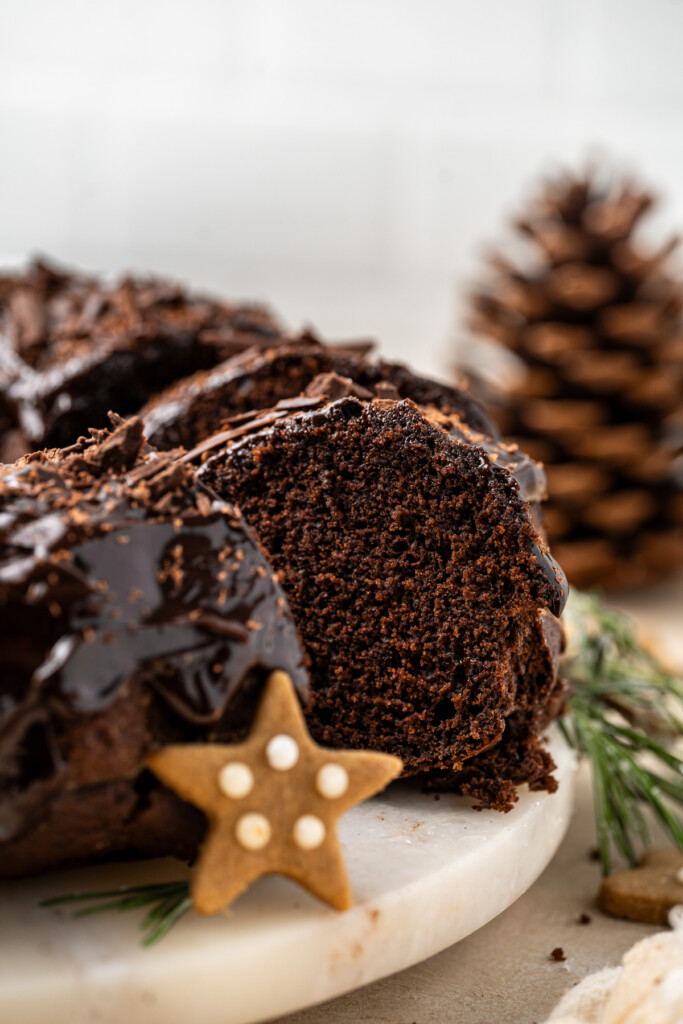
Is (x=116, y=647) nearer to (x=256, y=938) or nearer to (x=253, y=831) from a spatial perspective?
(x=253, y=831)

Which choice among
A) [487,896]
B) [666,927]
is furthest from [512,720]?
[666,927]

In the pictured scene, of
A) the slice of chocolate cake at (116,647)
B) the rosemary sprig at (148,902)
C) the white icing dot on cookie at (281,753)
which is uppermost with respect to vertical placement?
the slice of chocolate cake at (116,647)

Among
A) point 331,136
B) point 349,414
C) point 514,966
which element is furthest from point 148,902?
point 331,136

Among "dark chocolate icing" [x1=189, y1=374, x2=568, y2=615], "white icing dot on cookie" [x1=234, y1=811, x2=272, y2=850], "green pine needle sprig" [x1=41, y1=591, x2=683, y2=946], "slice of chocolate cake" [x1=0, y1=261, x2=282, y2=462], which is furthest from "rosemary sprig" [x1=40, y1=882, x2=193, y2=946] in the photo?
"slice of chocolate cake" [x1=0, y1=261, x2=282, y2=462]

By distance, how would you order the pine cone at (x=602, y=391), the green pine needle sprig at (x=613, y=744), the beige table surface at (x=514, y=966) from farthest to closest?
the pine cone at (x=602, y=391) → the beige table surface at (x=514, y=966) → the green pine needle sprig at (x=613, y=744)

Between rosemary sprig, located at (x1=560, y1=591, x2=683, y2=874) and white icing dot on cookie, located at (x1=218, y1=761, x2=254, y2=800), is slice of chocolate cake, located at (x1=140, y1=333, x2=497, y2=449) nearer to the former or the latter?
rosemary sprig, located at (x1=560, y1=591, x2=683, y2=874)

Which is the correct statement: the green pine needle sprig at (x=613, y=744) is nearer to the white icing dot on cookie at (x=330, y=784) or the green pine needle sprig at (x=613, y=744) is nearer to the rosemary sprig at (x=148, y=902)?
the rosemary sprig at (x=148, y=902)

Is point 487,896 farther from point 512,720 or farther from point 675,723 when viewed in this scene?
point 675,723

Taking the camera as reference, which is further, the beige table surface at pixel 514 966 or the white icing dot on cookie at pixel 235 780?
the beige table surface at pixel 514 966

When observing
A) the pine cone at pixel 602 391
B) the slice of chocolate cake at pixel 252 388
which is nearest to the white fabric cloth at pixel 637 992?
the slice of chocolate cake at pixel 252 388
